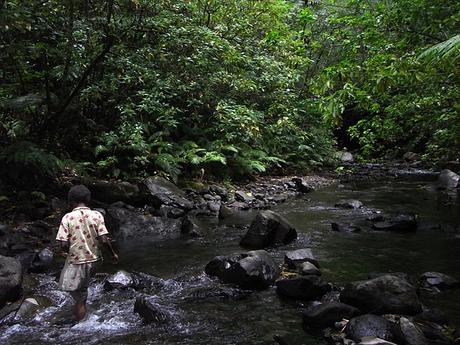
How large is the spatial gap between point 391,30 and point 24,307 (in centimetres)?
692

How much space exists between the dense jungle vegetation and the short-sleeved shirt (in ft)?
10.3

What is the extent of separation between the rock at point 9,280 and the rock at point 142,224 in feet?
11.4

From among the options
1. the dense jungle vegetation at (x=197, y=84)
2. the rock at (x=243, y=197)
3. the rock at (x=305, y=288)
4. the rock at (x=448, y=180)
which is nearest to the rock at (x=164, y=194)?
the dense jungle vegetation at (x=197, y=84)

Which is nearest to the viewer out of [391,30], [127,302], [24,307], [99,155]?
[24,307]

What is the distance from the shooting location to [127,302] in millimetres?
Answer: 6176

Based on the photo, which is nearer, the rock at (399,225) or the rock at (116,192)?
the rock at (399,225)

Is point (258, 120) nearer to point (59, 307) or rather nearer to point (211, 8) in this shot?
point (211, 8)

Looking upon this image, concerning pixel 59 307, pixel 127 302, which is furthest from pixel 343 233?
pixel 59 307

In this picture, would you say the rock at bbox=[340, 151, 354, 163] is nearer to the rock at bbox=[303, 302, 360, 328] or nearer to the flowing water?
the flowing water

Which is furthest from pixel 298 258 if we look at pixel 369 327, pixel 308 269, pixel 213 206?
pixel 213 206

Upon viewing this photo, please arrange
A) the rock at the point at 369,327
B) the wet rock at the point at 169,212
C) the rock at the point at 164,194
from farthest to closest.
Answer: the rock at the point at 164,194
the wet rock at the point at 169,212
the rock at the point at 369,327

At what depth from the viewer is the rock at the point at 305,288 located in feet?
20.4

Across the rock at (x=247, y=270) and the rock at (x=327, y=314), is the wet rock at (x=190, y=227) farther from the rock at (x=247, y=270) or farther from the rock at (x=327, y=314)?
the rock at (x=327, y=314)

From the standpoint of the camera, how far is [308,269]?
7.05 metres
